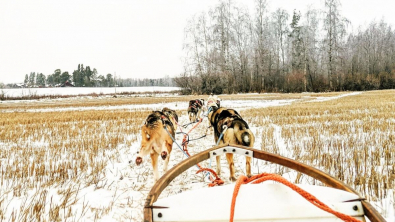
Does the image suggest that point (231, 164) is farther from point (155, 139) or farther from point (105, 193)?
point (105, 193)

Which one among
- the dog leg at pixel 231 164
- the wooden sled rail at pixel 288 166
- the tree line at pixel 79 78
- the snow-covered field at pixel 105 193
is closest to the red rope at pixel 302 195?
the wooden sled rail at pixel 288 166

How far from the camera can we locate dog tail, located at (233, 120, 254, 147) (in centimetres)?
280

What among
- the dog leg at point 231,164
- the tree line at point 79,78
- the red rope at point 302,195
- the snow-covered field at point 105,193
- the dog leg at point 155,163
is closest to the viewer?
the red rope at point 302,195

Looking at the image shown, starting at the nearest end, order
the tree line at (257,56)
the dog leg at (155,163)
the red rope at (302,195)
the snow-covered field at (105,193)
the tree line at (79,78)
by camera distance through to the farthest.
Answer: the red rope at (302,195), the snow-covered field at (105,193), the dog leg at (155,163), the tree line at (257,56), the tree line at (79,78)

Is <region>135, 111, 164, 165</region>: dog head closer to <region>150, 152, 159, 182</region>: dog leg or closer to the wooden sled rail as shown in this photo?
<region>150, 152, 159, 182</region>: dog leg

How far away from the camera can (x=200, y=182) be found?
10.1 ft

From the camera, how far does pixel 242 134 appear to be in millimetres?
2840

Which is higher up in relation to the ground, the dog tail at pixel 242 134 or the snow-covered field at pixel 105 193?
the dog tail at pixel 242 134

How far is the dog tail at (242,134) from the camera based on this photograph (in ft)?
9.19

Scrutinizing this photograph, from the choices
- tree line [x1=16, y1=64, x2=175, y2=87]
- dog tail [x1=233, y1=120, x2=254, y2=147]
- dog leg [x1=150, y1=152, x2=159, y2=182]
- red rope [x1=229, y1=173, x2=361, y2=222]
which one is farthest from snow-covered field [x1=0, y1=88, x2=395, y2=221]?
tree line [x1=16, y1=64, x2=175, y2=87]

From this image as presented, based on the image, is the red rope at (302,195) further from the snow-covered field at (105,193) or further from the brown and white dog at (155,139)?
the brown and white dog at (155,139)

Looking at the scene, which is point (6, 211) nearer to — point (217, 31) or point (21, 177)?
point (21, 177)

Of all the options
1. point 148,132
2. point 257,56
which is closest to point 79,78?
point 257,56

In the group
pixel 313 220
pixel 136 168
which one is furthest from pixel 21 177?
pixel 313 220
